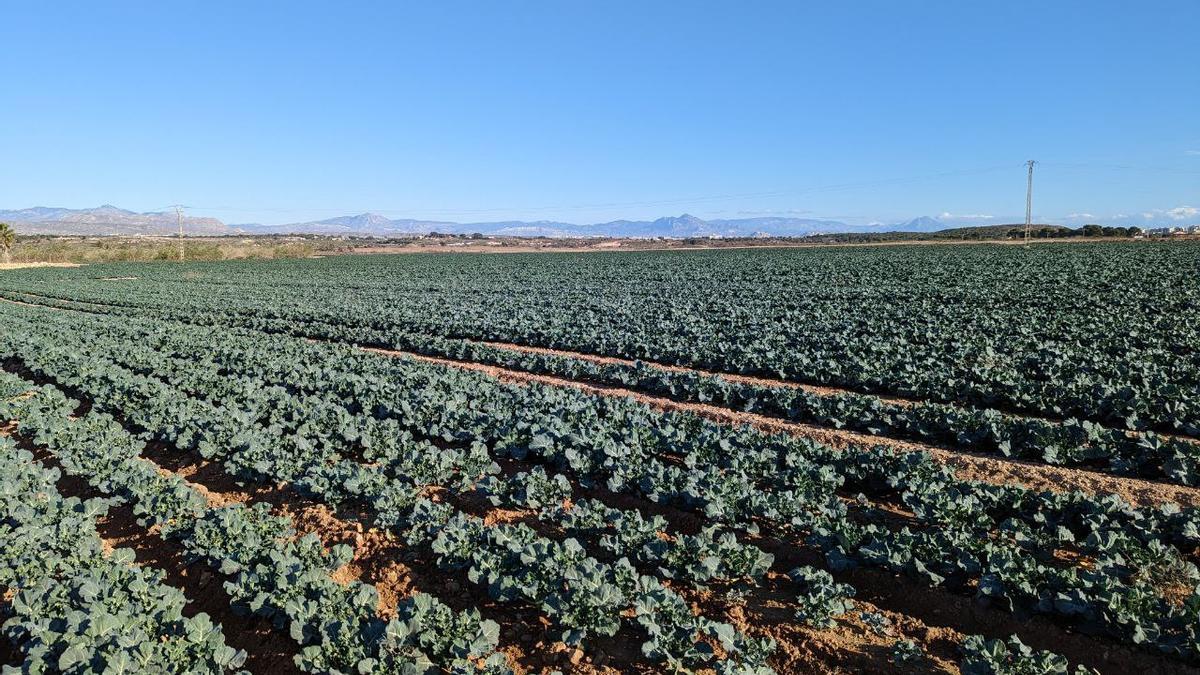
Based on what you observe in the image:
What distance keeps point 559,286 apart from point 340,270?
28663 mm

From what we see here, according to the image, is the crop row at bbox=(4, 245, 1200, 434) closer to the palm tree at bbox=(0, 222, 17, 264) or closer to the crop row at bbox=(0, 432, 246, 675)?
the crop row at bbox=(0, 432, 246, 675)

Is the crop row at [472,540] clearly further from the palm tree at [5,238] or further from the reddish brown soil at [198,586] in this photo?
the palm tree at [5,238]

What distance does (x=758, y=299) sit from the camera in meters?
27.6

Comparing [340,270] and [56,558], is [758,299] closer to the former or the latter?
[56,558]

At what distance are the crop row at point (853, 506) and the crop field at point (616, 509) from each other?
37 millimetres

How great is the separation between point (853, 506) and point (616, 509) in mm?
2885

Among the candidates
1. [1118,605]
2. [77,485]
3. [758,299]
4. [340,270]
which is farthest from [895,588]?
[340,270]

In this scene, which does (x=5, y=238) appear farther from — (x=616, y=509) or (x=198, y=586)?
(x=616, y=509)

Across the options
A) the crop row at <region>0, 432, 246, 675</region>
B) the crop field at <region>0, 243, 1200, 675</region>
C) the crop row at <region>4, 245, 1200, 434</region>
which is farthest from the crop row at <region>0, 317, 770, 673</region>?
the crop row at <region>4, 245, 1200, 434</region>

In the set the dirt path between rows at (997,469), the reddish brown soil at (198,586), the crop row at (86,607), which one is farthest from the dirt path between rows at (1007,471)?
the crop row at (86,607)

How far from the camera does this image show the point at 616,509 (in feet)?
22.0

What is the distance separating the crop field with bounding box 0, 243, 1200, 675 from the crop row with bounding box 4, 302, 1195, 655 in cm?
4

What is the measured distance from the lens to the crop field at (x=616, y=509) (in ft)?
16.0

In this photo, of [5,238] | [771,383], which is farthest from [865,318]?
[5,238]
